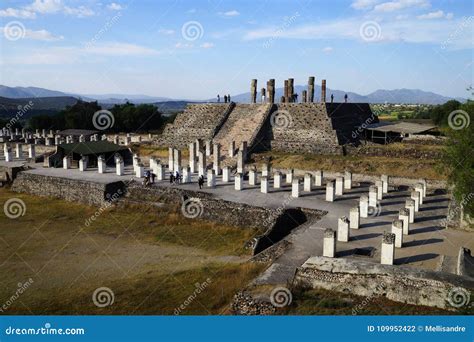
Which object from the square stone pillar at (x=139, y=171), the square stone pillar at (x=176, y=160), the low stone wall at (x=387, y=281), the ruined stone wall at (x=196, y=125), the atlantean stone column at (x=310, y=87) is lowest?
the low stone wall at (x=387, y=281)

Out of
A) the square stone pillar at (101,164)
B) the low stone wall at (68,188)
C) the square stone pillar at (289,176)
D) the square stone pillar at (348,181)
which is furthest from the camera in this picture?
the square stone pillar at (101,164)

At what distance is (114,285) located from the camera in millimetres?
13336

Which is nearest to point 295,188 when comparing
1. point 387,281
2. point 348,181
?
point 348,181

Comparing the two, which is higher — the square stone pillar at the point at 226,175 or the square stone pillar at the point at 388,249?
the square stone pillar at the point at 226,175

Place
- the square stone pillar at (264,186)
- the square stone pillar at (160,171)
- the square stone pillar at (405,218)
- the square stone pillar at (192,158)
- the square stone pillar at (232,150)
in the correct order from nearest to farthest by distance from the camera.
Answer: the square stone pillar at (405,218) < the square stone pillar at (264,186) < the square stone pillar at (160,171) < the square stone pillar at (192,158) < the square stone pillar at (232,150)

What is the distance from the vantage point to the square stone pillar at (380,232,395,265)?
488 inches

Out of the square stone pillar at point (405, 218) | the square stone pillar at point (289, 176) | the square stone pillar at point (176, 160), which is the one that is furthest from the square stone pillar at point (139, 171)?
the square stone pillar at point (405, 218)

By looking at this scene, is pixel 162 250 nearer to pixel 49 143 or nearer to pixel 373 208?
pixel 373 208

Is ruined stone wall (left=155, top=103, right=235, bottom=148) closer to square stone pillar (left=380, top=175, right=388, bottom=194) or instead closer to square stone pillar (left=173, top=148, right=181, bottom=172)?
square stone pillar (left=173, top=148, right=181, bottom=172)

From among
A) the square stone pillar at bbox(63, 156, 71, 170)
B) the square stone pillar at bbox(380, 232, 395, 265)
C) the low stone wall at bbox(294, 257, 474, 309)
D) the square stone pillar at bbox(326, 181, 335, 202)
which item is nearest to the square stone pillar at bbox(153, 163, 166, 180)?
the square stone pillar at bbox(63, 156, 71, 170)

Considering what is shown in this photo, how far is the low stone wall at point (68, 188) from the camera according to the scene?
23.7m

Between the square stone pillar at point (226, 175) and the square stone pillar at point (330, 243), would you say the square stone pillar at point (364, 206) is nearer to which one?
the square stone pillar at point (330, 243)

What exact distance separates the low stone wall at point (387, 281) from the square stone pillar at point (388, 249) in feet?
4.82

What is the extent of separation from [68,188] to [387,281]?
20310 millimetres
